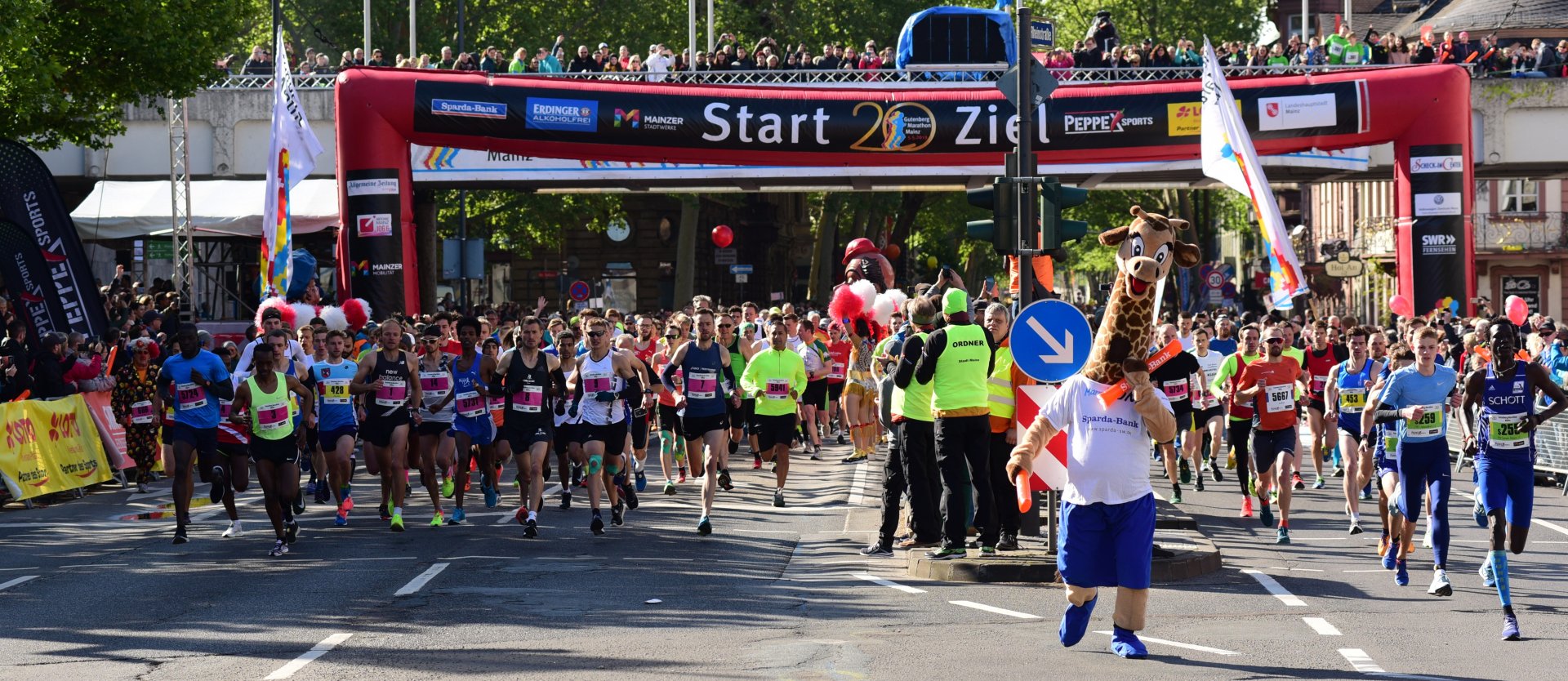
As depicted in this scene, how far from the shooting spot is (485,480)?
17172 millimetres

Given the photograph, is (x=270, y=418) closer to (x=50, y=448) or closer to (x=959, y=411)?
(x=959, y=411)

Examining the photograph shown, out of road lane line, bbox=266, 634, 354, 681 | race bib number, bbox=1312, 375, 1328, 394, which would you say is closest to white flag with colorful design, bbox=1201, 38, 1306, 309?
race bib number, bbox=1312, 375, 1328, 394

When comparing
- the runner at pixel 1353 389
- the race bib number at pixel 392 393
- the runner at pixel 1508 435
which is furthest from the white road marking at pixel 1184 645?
the race bib number at pixel 392 393

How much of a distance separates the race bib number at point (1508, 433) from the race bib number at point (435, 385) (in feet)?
26.7

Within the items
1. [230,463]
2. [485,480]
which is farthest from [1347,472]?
[230,463]

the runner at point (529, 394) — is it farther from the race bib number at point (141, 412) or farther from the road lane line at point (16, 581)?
the race bib number at point (141, 412)

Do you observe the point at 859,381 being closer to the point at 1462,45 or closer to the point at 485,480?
the point at 485,480

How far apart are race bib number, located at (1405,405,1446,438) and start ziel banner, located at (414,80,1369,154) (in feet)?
39.2

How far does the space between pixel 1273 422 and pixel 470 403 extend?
641cm

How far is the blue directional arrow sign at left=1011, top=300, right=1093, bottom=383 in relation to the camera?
11.5 meters

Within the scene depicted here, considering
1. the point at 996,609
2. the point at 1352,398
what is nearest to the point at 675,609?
the point at 996,609

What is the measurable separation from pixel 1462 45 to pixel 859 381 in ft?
45.9

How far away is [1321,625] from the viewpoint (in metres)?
10.1

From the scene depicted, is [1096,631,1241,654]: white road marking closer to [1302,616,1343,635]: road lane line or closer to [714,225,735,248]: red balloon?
[1302,616,1343,635]: road lane line
